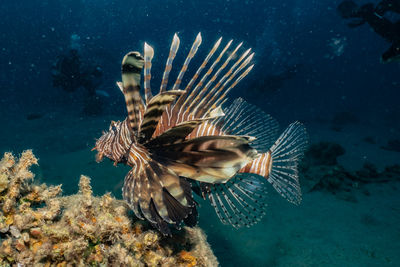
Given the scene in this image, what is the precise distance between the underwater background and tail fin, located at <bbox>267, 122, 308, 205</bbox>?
1722mm

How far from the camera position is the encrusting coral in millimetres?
1574

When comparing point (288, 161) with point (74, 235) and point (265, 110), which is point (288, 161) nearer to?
point (74, 235)

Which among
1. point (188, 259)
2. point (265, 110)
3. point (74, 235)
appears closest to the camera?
point (74, 235)

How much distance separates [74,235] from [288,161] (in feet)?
8.64

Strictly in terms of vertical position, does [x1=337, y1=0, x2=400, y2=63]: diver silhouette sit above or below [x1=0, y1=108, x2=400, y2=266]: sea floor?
above

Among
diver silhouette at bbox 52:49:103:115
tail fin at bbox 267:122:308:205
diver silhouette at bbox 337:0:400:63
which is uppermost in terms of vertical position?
diver silhouette at bbox 52:49:103:115

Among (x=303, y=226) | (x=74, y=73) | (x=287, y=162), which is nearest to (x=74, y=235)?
(x=287, y=162)

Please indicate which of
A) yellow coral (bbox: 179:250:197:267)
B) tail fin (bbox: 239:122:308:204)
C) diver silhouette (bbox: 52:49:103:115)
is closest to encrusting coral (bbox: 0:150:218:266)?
yellow coral (bbox: 179:250:197:267)

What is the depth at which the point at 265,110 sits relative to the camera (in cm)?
1947

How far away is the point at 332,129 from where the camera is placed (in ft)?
53.2

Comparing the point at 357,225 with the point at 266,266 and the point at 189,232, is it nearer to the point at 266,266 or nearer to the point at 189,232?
the point at 266,266

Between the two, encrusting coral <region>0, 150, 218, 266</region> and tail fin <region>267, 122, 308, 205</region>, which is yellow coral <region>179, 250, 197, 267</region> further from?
tail fin <region>267, 122, 308, 205</region>

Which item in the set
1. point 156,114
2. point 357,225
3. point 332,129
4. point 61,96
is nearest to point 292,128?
point 156,114

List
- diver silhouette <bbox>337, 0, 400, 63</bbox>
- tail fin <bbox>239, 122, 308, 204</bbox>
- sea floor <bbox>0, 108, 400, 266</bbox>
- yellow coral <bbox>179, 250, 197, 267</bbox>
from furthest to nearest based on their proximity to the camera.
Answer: diver silhouette <bbox>337, 0, 400, 63</bbox>, sea floor <bbox>0, 108, 400, 266</bbox>, tail fin <bbox>239, 122, 308, 204</bbox>, yellow coral <bbox>179, 250, 197, 267</bbox>
